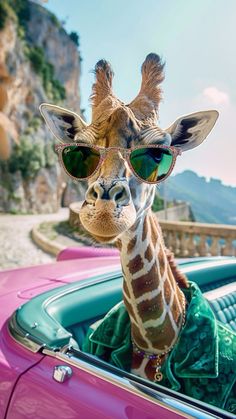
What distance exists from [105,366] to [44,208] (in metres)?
32.4

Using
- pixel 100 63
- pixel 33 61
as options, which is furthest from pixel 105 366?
pixel 33 61

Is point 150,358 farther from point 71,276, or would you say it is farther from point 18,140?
point 18,140

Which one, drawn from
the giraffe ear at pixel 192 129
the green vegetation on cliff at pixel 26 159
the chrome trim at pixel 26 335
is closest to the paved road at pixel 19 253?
the chrome trim at pixel 26 335

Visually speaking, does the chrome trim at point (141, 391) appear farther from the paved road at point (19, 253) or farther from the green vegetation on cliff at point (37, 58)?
the green vegetation on cliff at point (37, 58)

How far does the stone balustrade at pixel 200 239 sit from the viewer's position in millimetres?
6789

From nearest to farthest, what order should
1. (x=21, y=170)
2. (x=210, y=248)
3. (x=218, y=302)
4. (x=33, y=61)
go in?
(x=218, y=302) < (x=210, y=248) < (x=21, y=170) < (x=33, y=61)

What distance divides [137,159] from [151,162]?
0.17 ft

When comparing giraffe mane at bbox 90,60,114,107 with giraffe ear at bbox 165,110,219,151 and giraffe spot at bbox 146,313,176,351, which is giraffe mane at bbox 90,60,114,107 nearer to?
giraffe ear at bbox 165,110,219,151

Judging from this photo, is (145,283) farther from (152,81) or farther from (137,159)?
(152,81)

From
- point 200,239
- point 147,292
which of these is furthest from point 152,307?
point 200,239

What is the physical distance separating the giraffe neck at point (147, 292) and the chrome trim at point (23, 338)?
15.3 inches

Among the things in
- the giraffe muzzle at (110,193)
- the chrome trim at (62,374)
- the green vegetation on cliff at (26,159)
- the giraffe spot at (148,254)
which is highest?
the green vegetation on cliff at (26,159)

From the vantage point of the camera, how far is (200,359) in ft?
4.49

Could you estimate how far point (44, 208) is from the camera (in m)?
33.1
